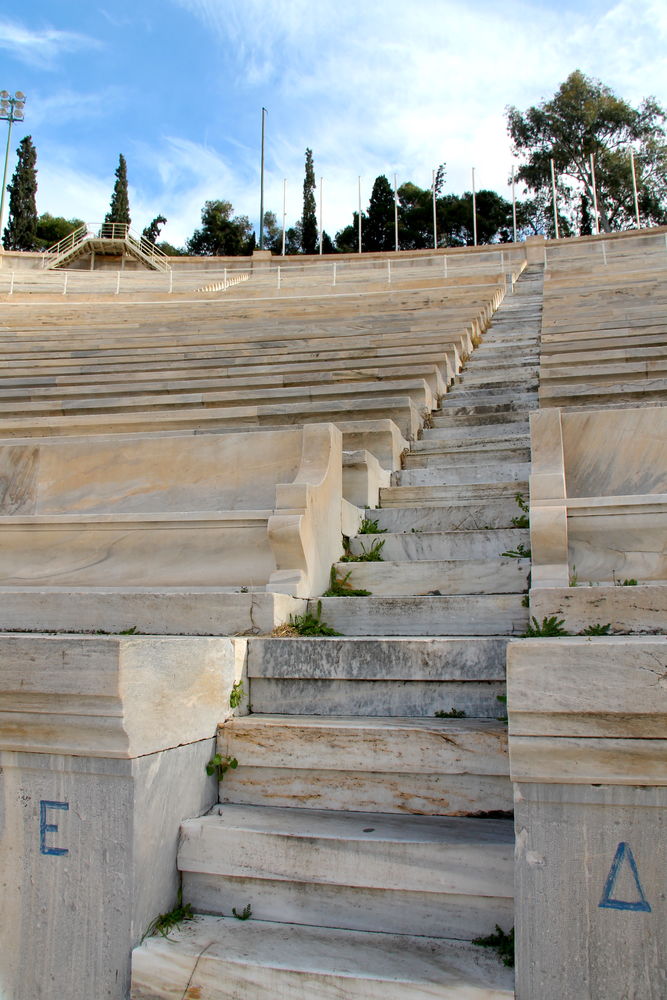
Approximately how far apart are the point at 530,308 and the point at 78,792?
12.2 meters

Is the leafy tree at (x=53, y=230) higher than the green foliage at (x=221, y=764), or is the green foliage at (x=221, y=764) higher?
the leafy tree at (x=53, y=230)

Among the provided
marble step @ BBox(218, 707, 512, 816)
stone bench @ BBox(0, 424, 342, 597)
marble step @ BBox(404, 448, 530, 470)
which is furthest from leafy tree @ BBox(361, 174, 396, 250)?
marble step @ BBox(218, 707, 512, 816)

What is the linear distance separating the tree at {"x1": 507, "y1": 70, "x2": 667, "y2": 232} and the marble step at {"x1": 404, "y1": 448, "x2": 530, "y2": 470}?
41956 millimetres

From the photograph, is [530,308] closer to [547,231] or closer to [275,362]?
[275,362]

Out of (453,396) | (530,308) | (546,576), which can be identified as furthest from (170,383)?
(530,308)

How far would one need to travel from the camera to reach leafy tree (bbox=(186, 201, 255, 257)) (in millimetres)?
46312

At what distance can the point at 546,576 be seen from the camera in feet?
10.9

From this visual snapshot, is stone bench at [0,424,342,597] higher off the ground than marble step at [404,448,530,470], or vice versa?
marble step at [404,448,530,470]

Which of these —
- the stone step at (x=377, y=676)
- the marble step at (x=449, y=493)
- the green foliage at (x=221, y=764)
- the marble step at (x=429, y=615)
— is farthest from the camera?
the marble step at (x=449, y=493)

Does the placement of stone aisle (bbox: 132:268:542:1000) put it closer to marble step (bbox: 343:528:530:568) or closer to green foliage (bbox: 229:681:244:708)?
green foliage (bbox: 229:681:244:708)

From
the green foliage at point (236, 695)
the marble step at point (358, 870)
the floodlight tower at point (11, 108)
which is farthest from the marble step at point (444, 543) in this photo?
the floodlight tower at point (11, 108)

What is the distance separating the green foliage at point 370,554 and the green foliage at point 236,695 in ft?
4.60

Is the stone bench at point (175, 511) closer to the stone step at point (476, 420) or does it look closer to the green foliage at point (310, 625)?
the green foliage at point (310, 625)

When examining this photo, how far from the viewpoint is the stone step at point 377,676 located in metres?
2.65
